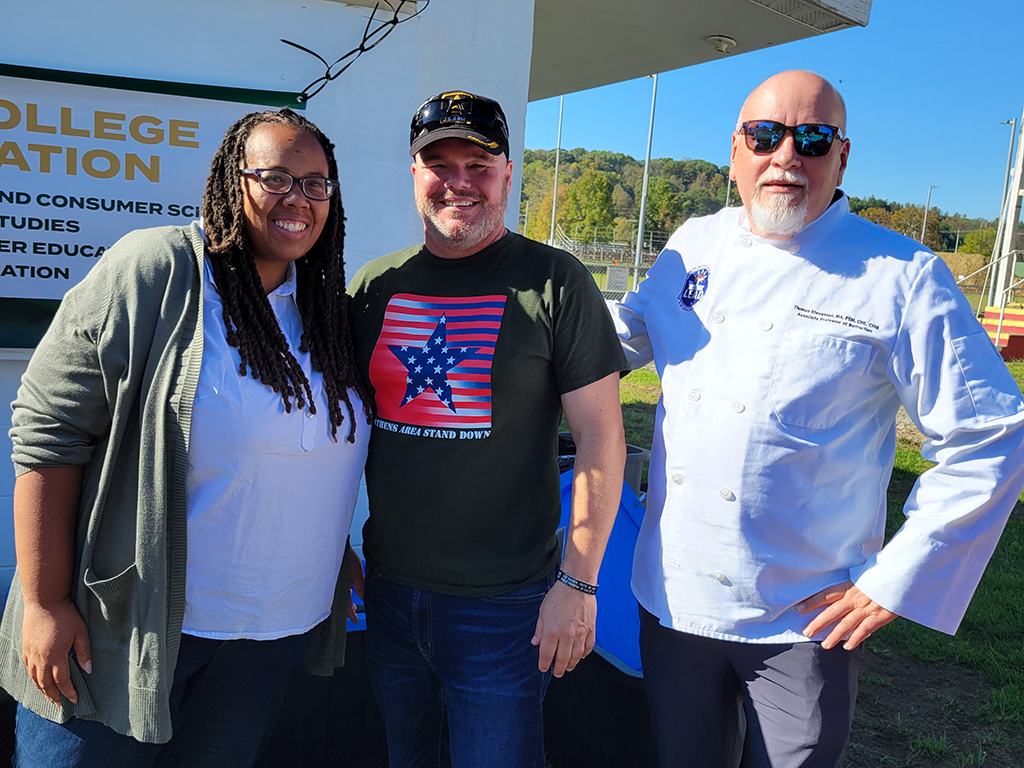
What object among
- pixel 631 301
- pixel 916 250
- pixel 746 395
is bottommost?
pixel 746 395

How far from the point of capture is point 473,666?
72.1 inches

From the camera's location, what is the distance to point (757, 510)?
5.98 feet

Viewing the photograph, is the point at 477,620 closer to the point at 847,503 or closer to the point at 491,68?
the point at 847,503

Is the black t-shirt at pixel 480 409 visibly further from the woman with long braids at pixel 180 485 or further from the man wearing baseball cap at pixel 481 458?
the woman with long braids at pixel 180 485

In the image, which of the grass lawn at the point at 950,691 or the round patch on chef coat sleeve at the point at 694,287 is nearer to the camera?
the round patch on chef coat sleeve at the point at 694,287

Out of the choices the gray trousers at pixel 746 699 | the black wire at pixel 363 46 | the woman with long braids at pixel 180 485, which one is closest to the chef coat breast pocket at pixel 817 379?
the gray trousers at pixel 746 699

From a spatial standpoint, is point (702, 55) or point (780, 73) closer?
point (780, 73)

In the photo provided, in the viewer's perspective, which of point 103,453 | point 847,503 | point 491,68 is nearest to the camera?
point 103,453

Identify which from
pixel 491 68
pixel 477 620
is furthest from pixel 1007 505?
pixel 491 68

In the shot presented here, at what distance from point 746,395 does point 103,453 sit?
1451 mm

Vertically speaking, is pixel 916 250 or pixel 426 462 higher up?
pixel 916 250

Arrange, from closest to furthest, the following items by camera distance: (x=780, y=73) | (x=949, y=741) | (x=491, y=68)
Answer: (x=780, y=73) → (x=949, y=741) → (x=491, y=68)

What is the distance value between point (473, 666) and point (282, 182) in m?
1.23

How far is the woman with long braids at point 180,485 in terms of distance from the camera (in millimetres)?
1514
